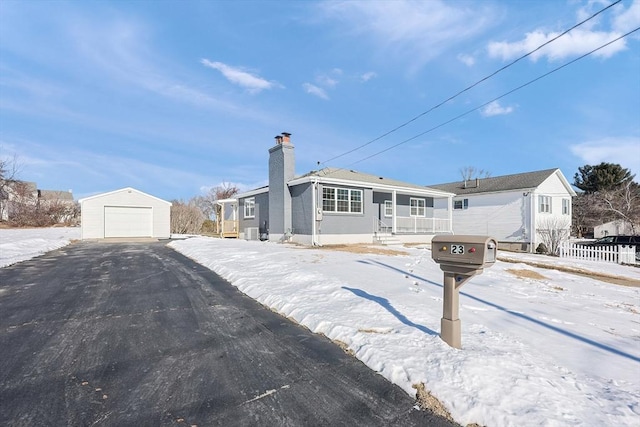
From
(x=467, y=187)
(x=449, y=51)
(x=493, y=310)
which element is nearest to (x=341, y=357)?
(x=493, y=310)

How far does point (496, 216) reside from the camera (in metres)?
23.7

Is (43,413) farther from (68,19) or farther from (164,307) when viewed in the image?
(68,19)

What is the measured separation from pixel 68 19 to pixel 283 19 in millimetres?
7697

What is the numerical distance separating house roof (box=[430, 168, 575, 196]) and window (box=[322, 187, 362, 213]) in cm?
1217

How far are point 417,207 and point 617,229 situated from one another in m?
23.6

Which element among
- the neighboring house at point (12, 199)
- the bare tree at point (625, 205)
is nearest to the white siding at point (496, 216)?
the bare tree at point (625, 205)

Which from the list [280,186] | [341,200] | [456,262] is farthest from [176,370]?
[280,186]

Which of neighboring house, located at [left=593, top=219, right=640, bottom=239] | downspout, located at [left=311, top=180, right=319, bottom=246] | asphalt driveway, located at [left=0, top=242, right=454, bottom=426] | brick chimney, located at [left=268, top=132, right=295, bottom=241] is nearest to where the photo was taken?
asphalt driveway, located at [left=0, top=242, right=454, bottom=426]

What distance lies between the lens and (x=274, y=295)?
5727 millimetres

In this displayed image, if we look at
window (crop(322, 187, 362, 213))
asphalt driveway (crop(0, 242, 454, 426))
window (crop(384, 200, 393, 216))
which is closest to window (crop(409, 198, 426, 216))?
window (crop(384, 200, 393, 216))

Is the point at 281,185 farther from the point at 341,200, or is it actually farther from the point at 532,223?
the point at 532,223

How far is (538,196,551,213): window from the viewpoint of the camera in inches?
870

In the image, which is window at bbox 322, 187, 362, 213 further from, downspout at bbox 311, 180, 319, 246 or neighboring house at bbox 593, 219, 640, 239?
neighboring house at bbox 593, 219, 640, 239

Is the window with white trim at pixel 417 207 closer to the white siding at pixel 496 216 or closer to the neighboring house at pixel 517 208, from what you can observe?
the white siding at pixel 496 216
